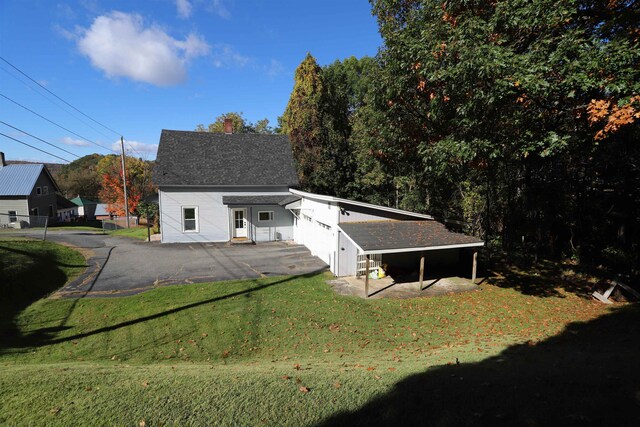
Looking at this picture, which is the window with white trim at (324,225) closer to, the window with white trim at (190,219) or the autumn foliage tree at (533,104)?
the autumn foliage tree at (533,104)

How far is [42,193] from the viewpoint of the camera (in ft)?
133

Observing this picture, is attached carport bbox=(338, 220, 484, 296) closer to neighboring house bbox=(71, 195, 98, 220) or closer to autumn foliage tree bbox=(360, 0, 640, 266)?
autumn foliage tree bbox=(360, 0, 640, 266)

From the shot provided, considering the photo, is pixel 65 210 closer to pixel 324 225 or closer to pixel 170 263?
pixel 170 263

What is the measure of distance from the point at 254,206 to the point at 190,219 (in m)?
4.64

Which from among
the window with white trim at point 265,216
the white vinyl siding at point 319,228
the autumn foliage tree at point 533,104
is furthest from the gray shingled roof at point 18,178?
the autumn foliage tree at point 533,104

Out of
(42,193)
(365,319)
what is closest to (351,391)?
(365,319)

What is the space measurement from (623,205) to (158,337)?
20129mm

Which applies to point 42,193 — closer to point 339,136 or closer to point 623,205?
point 339,136

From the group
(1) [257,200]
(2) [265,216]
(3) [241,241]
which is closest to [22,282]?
(3) [241,241]

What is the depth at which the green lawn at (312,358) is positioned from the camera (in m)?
4.39

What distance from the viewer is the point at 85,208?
67625 millimetres

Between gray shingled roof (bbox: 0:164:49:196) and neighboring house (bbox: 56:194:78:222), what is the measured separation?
413 inches

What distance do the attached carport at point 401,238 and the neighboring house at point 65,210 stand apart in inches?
2056

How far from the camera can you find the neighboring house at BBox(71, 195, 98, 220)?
2623 inches
